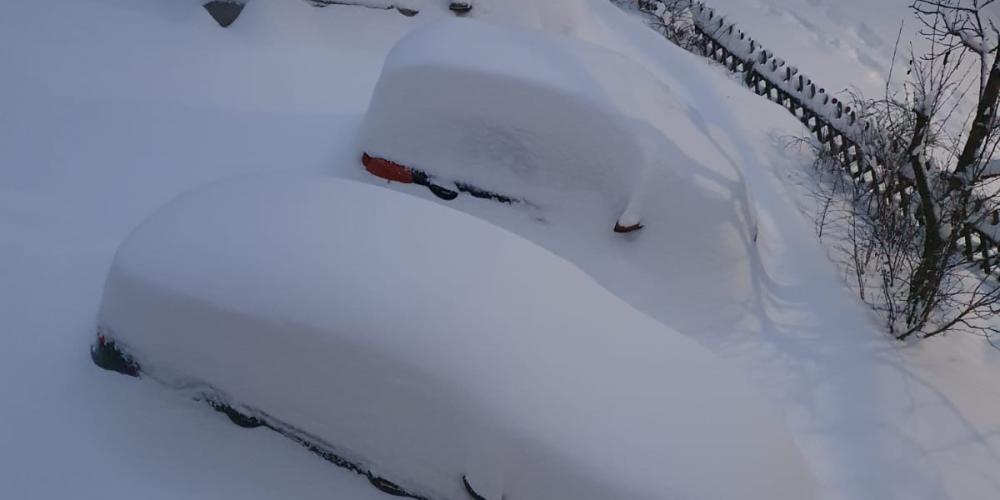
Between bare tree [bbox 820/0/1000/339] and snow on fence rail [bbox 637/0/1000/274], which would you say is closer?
bare tree [bbox 820/0/1000/339]

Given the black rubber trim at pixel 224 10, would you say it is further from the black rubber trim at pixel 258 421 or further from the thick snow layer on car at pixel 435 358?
the black rubber trim at pixel 258 421

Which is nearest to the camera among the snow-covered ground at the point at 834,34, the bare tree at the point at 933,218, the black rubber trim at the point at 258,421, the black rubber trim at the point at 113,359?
the black rubber trim at the point at 258,421

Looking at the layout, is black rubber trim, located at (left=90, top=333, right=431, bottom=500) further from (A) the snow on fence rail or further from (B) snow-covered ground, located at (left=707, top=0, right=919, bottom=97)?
(B) snow-covered ground, located at (left=707, top=0, right=919, bottom=97)

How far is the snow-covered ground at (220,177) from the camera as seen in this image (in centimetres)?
262

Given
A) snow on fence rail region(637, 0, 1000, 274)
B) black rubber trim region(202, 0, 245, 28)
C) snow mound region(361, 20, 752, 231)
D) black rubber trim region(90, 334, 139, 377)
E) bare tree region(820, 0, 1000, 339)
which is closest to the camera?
black rubber trim region(90, 334, 139, 377)

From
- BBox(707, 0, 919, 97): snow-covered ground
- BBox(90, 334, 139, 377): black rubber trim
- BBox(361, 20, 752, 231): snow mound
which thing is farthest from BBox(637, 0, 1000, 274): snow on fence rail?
BBox(90, 334, 139, 377): black rubber trim

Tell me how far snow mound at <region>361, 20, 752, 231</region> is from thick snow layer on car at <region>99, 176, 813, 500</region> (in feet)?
4.68

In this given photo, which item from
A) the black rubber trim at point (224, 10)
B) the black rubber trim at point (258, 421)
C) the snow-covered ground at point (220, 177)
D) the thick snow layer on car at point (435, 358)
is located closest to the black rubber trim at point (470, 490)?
the thick snow layer on car at point (435, 358)

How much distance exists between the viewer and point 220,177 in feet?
15.1

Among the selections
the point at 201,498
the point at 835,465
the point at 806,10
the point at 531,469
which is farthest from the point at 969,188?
the point at 806,10

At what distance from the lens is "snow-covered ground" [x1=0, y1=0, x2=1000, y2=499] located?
2.62 metres

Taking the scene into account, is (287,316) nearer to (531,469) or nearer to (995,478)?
(531,469)

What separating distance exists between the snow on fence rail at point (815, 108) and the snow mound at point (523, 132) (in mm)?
2413

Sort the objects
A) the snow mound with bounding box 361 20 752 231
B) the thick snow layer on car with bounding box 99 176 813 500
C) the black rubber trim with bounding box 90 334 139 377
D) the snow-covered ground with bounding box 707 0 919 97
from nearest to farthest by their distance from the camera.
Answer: the thick snow layer on car with bounding box 99 176 813 500 < the black rubber trim with bounding box 90 334 139 377 < the snow mound with bounding box 361 20 752 231 < the snow-covered ground with bounding box 707 0 919 97
